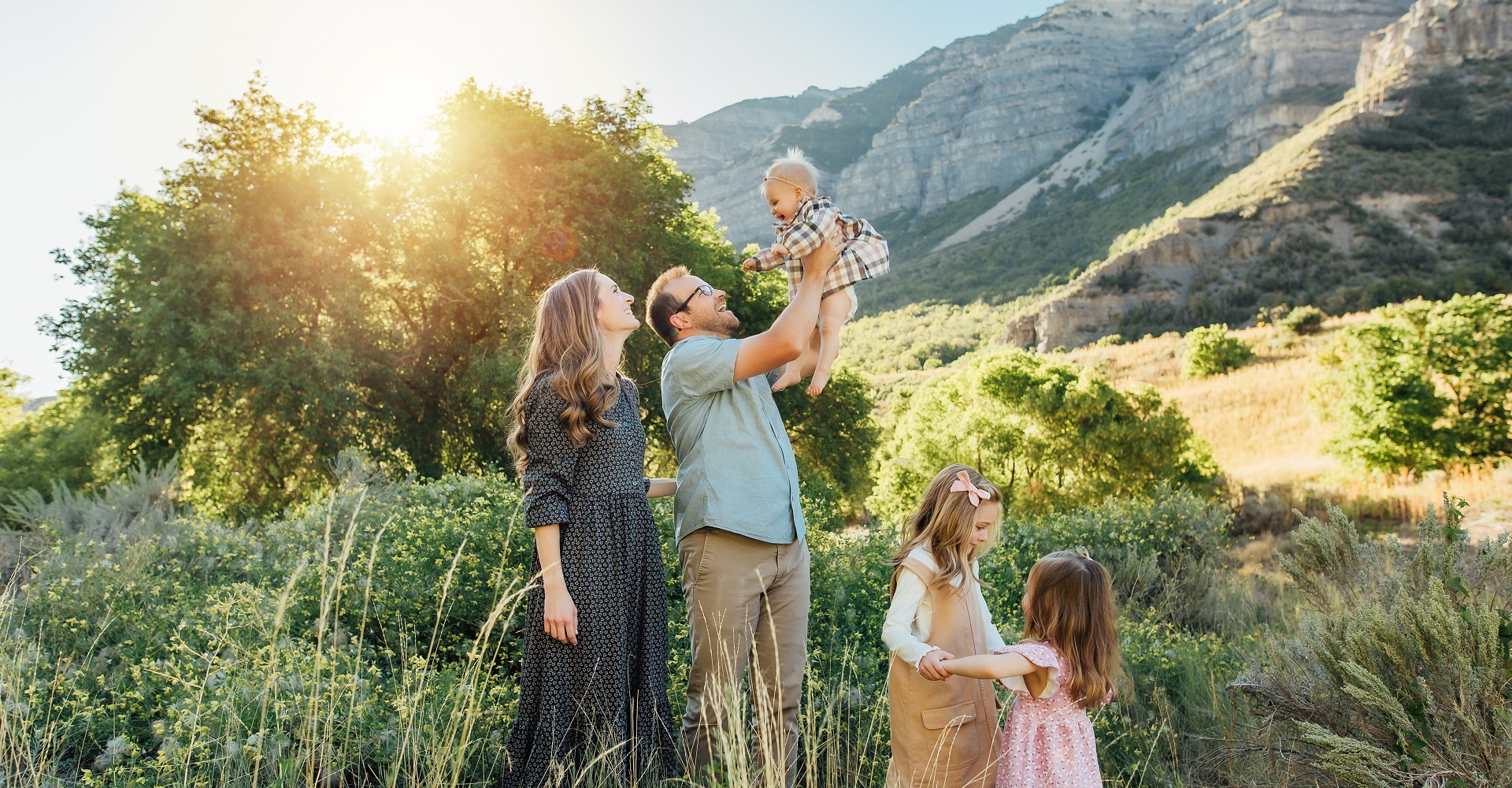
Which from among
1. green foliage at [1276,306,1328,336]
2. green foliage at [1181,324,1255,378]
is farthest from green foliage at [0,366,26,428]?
green foliage at [1276,306,1328,336]

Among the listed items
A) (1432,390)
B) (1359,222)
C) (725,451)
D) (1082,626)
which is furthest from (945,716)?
(1359,222)

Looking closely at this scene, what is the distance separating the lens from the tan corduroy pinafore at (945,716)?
2574 millimetres

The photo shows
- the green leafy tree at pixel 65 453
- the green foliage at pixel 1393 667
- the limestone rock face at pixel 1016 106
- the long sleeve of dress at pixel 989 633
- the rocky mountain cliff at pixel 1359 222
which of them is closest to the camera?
the green foliage at pixel 1393 667

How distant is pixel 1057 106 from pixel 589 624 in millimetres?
146467

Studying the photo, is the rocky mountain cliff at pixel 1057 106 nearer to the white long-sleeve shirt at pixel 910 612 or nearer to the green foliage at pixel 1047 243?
the green foliage at pixel 1047 243

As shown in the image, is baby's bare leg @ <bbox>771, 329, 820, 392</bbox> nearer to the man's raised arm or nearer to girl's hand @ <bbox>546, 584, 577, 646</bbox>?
the man's raised arm

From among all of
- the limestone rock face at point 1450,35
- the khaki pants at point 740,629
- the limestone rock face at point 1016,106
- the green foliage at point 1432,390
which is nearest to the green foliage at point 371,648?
the khaki pants at point 740,629

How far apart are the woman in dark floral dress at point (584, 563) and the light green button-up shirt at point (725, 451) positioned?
0.18 metres

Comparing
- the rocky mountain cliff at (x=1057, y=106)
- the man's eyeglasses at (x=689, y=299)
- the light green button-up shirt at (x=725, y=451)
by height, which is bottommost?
the light green button-up shirt at (x=725, y=451)

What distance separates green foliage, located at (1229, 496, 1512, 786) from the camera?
8.79ft

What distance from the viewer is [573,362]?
261 centimetres

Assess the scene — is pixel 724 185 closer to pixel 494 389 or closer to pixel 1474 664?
pixel 494 389

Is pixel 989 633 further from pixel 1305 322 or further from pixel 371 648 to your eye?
pixel 1305 322

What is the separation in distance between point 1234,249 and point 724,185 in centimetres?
11329
